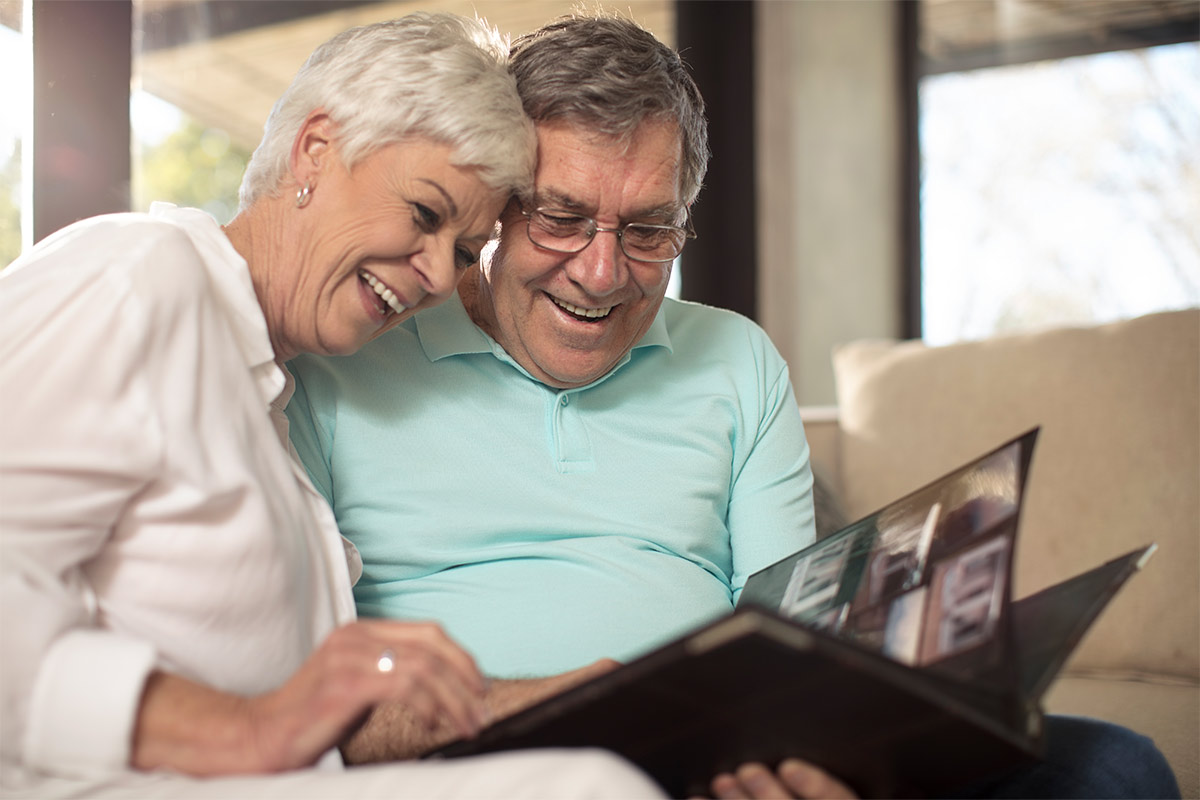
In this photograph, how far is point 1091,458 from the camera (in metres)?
1.95

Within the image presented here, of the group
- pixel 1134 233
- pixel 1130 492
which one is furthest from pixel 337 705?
pixel 1134 233

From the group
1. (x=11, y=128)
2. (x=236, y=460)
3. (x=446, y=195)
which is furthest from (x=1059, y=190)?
(x=236, y=460)

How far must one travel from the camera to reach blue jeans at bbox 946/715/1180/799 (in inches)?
37.8

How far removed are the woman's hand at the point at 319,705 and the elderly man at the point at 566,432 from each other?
1.44 ft

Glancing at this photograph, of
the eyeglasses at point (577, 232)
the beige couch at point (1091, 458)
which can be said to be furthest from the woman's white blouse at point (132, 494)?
the beige couch at point (1091, 458)

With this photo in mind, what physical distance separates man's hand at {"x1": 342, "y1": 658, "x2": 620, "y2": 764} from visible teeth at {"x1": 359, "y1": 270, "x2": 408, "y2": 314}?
15.7 inches

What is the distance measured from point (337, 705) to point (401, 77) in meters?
0.60

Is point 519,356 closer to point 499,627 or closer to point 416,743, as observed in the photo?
point 499,627

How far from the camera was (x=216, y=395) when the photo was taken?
2.87ft

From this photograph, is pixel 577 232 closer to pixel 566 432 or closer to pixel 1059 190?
pixel 566 432

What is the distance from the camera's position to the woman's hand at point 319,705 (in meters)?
0.72

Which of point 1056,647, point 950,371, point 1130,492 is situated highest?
point 1056,647

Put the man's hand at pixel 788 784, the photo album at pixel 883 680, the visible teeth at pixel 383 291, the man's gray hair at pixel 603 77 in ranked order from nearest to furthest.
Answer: the photo album at pixel 883 680, the man's hand at pixel 788 784, the visible teeth at pixel 383 291, the man's gray hair at pixel 603 77

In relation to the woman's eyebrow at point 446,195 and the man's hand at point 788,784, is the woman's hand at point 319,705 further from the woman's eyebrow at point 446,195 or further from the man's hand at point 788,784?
the woman's eyebrow at point 446,195
